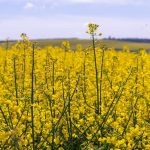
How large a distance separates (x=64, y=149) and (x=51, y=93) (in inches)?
44.8

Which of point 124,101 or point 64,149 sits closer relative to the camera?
point 64,149

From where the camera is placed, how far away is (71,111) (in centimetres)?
691

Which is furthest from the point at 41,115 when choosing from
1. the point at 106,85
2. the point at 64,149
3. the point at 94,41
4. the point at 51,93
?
the point at 106,85

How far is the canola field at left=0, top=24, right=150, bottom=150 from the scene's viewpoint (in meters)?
5.25

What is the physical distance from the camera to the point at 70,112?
6.64 metres

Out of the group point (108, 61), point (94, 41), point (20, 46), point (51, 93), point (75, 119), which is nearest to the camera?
point (51, 93)

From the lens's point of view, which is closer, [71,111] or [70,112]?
[70,112]

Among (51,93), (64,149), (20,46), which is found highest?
(20,46)

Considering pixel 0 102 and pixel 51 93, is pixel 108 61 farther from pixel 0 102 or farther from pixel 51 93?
pixel 0 102

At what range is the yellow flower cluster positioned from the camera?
5.25 metres

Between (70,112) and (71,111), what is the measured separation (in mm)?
266

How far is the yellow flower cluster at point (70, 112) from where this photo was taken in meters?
5.25

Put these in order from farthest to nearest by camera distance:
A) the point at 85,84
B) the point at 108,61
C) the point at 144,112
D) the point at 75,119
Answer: the point at 108,61 → the point at 85,84 → the point at 144,112 → the point at 75,119

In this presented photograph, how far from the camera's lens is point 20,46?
8.54 m
